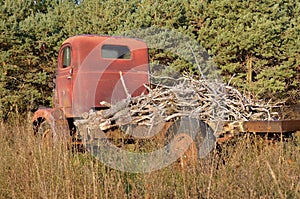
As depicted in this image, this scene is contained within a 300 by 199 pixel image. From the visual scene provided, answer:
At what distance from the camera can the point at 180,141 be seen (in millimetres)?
4797

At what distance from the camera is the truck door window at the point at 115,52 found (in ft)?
22.6

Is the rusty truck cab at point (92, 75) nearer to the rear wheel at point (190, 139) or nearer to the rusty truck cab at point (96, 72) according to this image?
the rusty truck cab at point (96, 72)

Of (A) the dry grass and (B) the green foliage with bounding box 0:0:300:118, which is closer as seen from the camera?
(A) the dry grass

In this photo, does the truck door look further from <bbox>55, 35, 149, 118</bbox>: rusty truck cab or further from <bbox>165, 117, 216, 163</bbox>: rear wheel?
<bbox>165, 117, 216, 163</bbox>: rear wheel

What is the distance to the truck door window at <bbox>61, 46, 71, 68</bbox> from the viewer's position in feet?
22.6

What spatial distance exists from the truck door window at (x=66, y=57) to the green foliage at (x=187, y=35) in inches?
233

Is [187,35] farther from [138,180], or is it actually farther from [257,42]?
[138,180]

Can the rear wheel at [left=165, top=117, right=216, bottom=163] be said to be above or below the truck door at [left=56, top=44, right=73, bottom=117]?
below

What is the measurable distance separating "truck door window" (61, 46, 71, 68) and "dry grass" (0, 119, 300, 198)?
8.38 feet

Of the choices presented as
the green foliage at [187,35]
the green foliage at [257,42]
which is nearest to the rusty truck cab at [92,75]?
the green foliage at [187,35]

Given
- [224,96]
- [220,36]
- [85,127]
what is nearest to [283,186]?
A: [224,96]

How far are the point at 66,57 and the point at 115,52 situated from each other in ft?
3.46

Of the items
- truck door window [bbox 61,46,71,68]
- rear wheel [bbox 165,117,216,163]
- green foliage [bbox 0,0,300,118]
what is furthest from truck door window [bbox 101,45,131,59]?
green foliage [bbox 0,0,300,118]

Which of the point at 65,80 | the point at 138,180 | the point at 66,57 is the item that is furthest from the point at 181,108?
the point at 66,57
